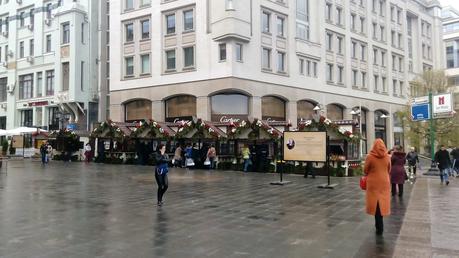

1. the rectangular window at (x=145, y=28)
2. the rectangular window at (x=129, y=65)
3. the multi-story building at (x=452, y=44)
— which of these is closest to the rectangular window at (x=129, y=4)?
the rectangular window at (x=145, y=28)

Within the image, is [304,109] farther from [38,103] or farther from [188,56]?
[38,103]

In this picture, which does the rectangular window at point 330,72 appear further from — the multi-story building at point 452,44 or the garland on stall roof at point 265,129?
the multi-story building at point 452,44

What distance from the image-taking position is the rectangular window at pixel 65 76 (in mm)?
46875

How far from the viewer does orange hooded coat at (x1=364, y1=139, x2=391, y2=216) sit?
8.02 m

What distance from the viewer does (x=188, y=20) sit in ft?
126

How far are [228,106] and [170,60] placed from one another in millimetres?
7080

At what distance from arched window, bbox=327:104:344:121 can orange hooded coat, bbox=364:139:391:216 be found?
37.7 meters

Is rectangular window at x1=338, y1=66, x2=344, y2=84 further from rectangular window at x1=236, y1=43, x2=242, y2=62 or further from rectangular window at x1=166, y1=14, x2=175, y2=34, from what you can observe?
rectangular window at x1=166, y1=14, x2=175, y2=34

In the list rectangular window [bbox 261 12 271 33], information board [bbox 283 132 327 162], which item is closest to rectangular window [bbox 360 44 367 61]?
rectangular window [bbox 261 12 271 33]

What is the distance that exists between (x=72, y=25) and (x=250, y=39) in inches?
828

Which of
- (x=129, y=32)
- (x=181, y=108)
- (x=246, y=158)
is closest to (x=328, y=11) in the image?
(x=181, y=108)

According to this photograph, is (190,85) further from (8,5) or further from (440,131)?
(8,5)

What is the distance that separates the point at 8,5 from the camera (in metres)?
54.5

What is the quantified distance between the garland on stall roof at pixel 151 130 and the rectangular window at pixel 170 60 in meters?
9.10
